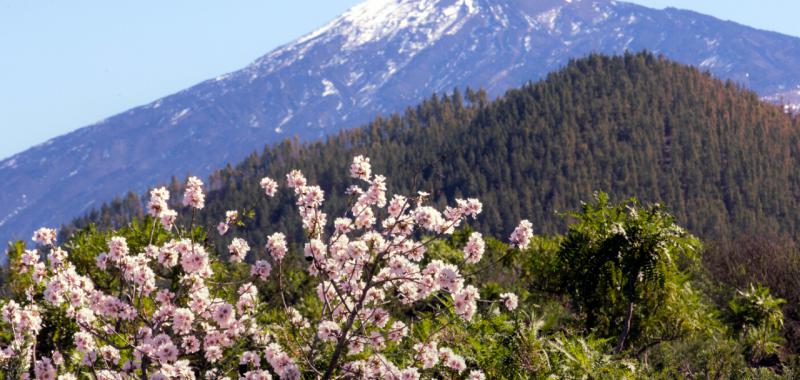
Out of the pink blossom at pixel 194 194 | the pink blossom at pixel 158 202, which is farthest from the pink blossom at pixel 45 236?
the pink blossom at pixel 194 194

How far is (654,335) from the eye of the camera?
22.3 metres

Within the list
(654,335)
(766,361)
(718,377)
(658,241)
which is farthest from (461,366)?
(766,361)

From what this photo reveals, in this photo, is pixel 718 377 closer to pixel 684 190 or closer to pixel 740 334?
pixel 740 334

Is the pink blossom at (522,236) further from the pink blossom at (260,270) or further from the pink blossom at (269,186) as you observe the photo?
the pink blossom at (269,186)

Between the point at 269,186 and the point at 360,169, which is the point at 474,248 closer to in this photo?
the point at 360,169

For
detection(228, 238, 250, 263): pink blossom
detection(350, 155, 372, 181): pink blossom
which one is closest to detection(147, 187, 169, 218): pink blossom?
detection(228, 238, 250, 263): pink blossom

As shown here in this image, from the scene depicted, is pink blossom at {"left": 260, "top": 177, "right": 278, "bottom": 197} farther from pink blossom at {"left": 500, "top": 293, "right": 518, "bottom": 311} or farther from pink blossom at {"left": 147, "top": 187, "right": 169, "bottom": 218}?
pink blossom at {"left": 500, "top": 293, "right": 518, "bottom": 311}

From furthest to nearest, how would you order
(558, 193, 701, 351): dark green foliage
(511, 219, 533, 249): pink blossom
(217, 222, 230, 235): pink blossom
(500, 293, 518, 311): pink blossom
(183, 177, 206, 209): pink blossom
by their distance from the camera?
1. (558, 193, 701, 351): dark green foliage
2. (217, 222, 230, 235): pink blossom
3. (500, 293, 518, 311): pink blossom
4. (183, 177, 206, 209): pink blossom
5. (511, 219, 533, 249): pink blossom

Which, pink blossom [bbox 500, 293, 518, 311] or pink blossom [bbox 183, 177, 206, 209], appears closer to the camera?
pink blossom [bbox 183, 177, 206, 209]

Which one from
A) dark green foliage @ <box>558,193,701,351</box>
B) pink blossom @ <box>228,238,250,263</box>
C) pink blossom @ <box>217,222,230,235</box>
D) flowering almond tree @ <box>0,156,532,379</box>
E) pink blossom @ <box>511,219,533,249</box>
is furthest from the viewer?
dark green foliage @ <box>558,193,701,351</box>

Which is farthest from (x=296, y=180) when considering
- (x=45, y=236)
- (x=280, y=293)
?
(x=45, y=236)

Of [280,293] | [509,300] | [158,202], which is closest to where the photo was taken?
[280,293]

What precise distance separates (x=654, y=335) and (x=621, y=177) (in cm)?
17356

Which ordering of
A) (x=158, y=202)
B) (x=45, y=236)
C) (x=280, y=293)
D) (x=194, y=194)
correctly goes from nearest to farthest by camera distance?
1. (x=280, y=293)
2. (x=158, y=202)
3. (x=194, y=194)
4. (x=45, y=236)
